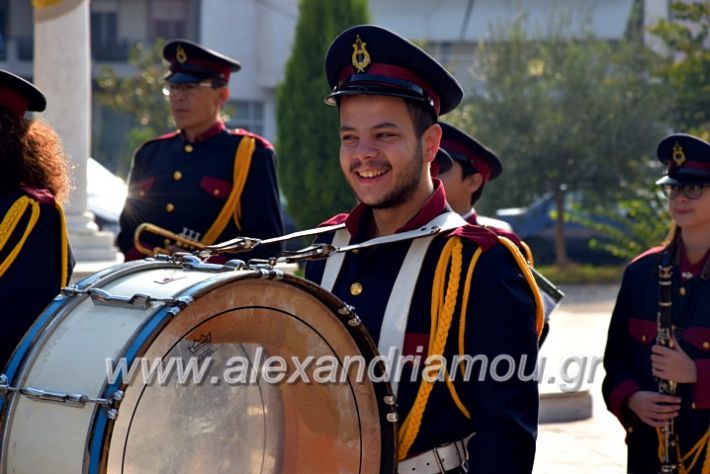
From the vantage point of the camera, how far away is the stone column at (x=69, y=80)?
10586 mm

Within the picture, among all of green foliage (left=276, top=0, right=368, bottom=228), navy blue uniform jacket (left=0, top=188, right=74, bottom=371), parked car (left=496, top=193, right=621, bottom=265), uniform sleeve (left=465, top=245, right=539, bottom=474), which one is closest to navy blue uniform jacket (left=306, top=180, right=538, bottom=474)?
uniform sleeve (left=465, top=245, right=539, bottom=474)

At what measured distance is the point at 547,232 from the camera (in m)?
22.6

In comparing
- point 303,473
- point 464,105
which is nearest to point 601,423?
point 303,473

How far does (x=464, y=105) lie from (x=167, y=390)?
21.1 metres

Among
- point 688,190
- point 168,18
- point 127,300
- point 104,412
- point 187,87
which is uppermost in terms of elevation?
point 168,18

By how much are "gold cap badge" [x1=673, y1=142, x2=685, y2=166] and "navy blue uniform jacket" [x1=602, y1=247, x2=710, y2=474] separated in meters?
0.34

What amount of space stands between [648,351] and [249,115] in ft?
109

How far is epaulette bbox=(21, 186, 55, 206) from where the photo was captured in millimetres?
3796

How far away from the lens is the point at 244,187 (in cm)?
585

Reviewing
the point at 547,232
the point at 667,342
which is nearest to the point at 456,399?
the point at 667,342

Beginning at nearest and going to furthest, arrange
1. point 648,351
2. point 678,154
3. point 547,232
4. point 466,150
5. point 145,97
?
point 648,351, point 678,154, point 466,150, point 547,232, point 145,97

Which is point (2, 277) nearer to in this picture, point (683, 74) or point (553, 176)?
point (683, 74)

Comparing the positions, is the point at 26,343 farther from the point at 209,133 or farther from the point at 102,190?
the point at 102,190

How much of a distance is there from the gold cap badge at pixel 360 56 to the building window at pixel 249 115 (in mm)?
34351
